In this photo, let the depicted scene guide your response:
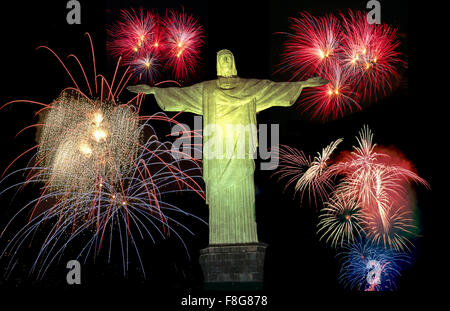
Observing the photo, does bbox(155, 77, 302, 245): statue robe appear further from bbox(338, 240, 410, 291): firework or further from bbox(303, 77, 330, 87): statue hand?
bbox(338, 240, 410, 291): firework

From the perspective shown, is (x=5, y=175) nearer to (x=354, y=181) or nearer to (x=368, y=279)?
(x=354, y=181)

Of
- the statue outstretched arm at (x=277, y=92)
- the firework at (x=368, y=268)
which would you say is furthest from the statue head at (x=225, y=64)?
the firework at (x=368, y=268)

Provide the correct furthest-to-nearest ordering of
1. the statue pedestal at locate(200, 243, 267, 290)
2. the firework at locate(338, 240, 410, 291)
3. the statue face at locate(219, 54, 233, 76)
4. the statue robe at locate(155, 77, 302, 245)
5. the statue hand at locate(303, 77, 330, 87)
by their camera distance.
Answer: the firework at locate(338, 240, 410, 291)
the statue face at locate(219, 54, 233, 76)
the statue hand at locate(303, 77, 330, 87)
the statue robe at locate(155, 77, 302, 245)
the statue pedestal at locate(200, 243, 267, 290)

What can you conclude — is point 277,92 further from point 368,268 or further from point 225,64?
point 368,268

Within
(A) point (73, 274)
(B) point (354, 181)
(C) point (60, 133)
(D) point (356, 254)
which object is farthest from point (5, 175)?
(D) point (356, 254)

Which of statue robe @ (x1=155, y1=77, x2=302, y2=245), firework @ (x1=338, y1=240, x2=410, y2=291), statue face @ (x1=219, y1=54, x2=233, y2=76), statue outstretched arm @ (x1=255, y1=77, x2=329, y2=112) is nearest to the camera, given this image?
statue robe @ (x1=155, y1=77, x2=302, y2=245)

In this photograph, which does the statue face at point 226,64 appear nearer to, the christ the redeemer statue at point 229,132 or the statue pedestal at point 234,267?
the christ the redeemer statue at point 229,132

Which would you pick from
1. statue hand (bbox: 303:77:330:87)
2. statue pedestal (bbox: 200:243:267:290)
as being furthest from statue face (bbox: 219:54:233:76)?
statue pedestal (bbox: 200:243:267:290)

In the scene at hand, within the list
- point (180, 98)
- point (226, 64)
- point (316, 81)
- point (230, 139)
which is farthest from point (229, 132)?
point (316, 81)
